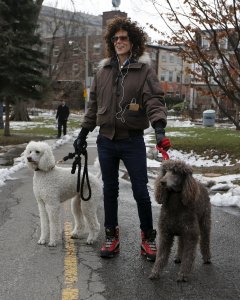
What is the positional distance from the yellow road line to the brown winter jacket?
55.5 inches

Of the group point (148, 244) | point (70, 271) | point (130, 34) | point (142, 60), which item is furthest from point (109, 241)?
point (130, 34)

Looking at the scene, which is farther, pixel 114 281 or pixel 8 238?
pixel 8 238

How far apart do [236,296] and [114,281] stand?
112 cm

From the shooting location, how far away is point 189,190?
386cm

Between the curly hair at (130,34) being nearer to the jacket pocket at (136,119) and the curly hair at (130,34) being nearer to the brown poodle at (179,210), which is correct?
the jacket pocket at (136,119)

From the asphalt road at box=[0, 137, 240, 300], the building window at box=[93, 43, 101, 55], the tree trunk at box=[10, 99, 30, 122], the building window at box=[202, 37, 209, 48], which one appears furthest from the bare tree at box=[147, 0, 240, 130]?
the building window at box=[93, 43, 101, 55]

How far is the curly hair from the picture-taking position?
4.70 m

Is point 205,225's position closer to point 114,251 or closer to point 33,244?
point 114,251

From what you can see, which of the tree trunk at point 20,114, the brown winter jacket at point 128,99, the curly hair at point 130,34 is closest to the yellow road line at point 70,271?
the brown winter jacket at point 128,99

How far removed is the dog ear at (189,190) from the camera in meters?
3.86

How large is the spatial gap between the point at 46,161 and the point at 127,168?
989mm

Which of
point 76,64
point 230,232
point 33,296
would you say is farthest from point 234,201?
point 76,64

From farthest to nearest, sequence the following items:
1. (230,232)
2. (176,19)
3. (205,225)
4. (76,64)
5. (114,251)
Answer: (76,64)
(176,19)
(230,232)
(114,251)
(205,225)

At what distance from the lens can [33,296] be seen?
12.5 feet
